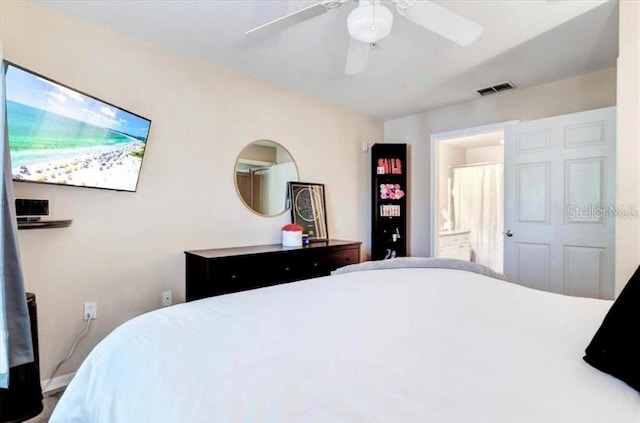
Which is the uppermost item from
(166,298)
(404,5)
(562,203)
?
(404,5)

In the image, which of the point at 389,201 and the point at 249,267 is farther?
the point at 389,201

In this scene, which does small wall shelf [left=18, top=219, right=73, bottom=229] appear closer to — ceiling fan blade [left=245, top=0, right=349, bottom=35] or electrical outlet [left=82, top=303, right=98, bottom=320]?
electrical outlet [left=82, top=303, right=98, bottom=320]

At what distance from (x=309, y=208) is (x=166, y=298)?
1647 mm

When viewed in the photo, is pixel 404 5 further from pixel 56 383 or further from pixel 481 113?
pixel 56 383

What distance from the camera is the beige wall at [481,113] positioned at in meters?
2.86

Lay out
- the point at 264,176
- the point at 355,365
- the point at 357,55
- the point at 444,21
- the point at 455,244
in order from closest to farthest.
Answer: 1. the point at 355,365
2. the point at 444,21
3. the point at 357,55
4. the point at 264,176
5. the point at 455,244

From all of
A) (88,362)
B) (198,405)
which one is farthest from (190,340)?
(88,362)

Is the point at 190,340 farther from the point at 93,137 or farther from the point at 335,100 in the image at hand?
the point at 335,100

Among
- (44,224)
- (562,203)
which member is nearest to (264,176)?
(44,224)

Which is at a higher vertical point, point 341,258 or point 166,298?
point 341,258

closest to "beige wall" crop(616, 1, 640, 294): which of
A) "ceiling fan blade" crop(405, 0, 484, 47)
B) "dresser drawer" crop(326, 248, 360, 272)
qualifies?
"ceiling fan blade" crop(405, 0, 484, 47)

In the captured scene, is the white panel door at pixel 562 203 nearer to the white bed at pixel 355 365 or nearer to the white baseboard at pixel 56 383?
the white bed at pixel 355 365

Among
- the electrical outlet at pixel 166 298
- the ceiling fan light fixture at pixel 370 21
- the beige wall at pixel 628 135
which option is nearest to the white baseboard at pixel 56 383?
the electrical outlet at pixel 166 298

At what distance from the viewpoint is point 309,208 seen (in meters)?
3.54
